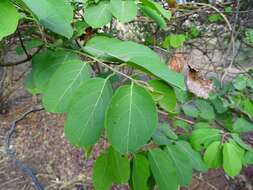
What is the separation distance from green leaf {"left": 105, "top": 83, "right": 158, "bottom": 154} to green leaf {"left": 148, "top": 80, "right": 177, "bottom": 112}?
5cm

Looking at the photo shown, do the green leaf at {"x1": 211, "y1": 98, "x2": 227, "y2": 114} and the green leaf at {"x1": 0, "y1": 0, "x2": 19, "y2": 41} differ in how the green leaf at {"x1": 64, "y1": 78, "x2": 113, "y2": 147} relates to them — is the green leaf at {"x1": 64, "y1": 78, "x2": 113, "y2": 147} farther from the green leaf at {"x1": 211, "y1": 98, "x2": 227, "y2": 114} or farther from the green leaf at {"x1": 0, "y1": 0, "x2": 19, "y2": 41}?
the green leaf at {"x1": 211, "y1": 98, "x2": 227, "y2": 114}

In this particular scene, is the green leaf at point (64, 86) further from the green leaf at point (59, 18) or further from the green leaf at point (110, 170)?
the green leaf at point (110, 170)

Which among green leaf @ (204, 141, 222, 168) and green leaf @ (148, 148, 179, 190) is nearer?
green leaf @ (148, 148, 179, 190)

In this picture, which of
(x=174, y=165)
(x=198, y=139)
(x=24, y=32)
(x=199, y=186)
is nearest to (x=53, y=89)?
(x=174, y=165)

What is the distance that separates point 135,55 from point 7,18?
194mm

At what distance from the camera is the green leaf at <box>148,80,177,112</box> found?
51cm

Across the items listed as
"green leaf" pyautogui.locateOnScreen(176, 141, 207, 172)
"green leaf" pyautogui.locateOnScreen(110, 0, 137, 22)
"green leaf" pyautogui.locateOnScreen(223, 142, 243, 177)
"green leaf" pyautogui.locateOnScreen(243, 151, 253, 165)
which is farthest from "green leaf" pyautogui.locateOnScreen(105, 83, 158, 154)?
"green leaf" pyautogui.locateOnScreen(243, 151, 253, 165)

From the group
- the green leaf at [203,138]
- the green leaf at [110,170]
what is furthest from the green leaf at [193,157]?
the green leaf at [110,170]

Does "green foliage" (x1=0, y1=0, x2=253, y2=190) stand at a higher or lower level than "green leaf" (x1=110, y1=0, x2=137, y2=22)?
lower

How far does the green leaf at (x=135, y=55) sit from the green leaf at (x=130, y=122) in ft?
0.14

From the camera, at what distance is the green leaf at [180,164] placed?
69cm

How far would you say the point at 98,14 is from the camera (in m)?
0.67

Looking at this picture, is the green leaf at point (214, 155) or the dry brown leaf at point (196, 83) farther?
the green leaf at point (214, 155)

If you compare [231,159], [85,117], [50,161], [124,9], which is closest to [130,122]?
[85,117]
